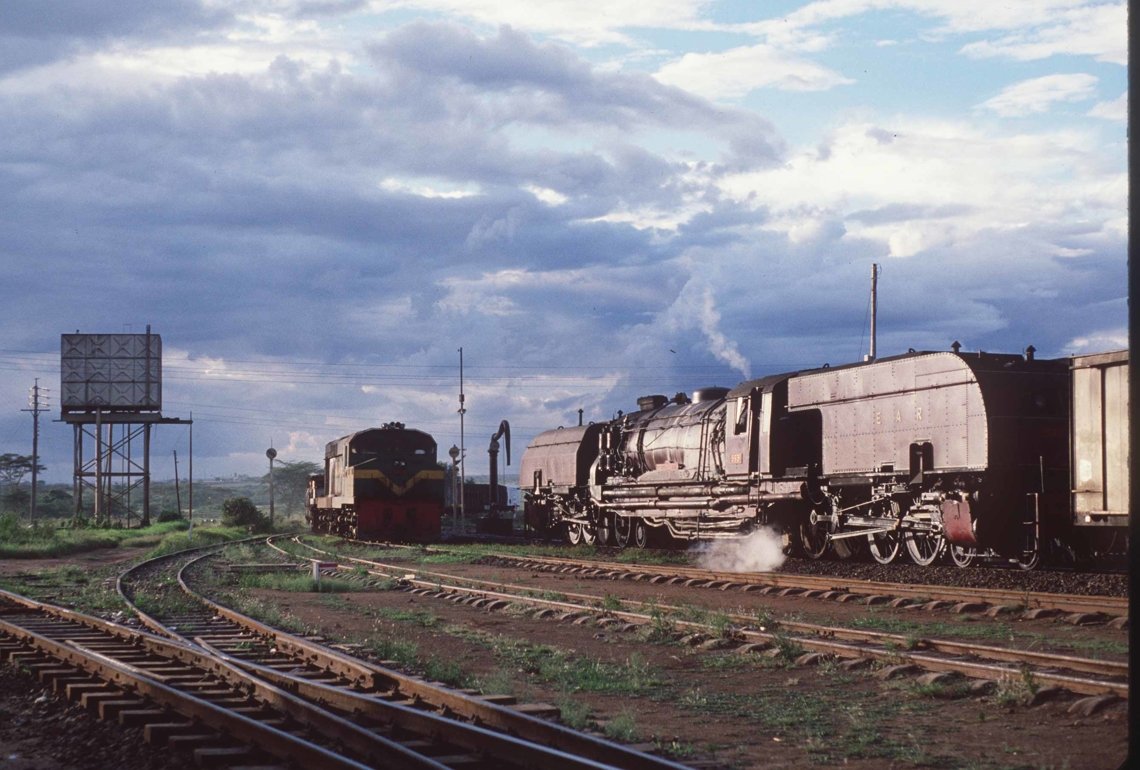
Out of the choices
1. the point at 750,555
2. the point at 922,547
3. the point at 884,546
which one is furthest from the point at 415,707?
the point at 750,555

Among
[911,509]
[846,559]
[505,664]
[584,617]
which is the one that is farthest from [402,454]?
[505,664]

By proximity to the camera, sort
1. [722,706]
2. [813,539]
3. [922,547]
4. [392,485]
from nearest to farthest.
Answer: [722,706] → [922,547] → [813,539] → [392,485]

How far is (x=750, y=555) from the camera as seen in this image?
86.1ft

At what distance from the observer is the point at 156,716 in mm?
9070

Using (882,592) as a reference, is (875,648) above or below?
above

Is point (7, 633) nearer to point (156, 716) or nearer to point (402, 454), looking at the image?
point (156, 716)

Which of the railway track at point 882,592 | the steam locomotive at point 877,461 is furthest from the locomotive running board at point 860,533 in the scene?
the railway track at point 882,592

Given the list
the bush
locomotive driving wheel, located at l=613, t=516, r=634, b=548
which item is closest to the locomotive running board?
locomotive driving wheel, located at l=613, t=516, r=634, b=548

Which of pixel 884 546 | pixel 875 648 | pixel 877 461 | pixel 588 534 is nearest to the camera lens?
pixel 875 648

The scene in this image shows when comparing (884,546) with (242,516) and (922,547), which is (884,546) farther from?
(242,516)

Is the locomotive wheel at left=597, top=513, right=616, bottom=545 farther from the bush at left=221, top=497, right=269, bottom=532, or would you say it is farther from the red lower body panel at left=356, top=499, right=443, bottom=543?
the bush at left=221, top=497, right=269, bottom=532

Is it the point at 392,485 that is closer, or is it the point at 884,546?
the point at 884,546

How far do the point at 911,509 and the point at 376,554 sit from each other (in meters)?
17.5

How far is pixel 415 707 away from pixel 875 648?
4809 mm
